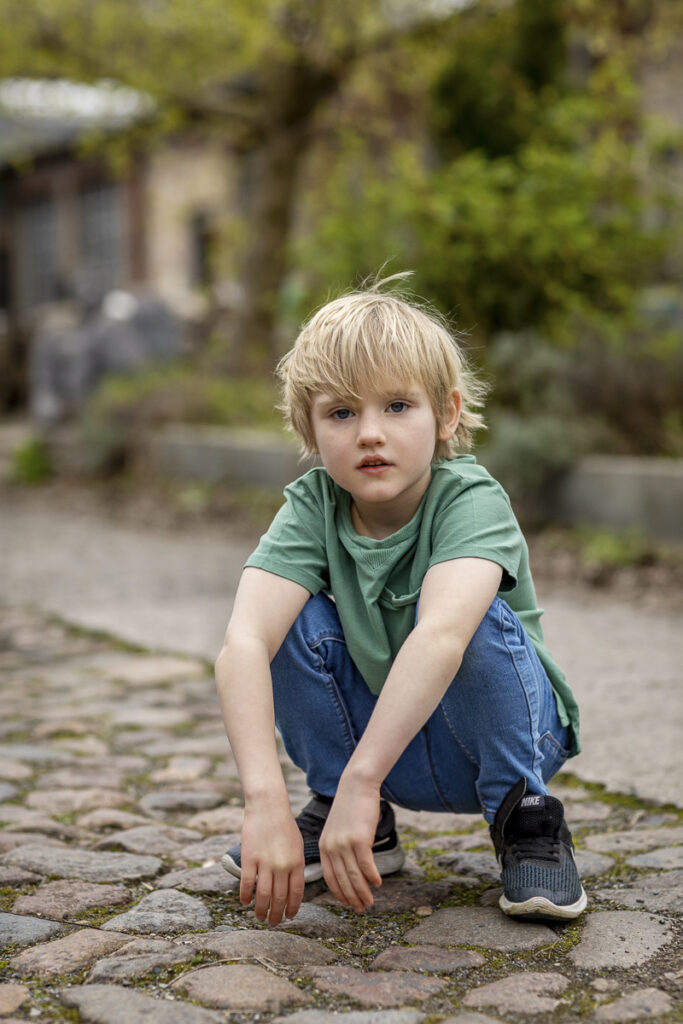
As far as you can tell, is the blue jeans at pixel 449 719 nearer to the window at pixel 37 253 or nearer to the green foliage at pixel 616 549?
the green foliage at pixel 616 549

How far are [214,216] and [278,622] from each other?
18.3 meters

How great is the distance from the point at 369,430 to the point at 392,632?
1.16 ft

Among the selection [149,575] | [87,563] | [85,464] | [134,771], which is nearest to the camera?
[134,771]

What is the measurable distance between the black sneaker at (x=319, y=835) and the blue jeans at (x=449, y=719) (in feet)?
0.24

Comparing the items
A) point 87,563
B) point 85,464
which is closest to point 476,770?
point 87,563

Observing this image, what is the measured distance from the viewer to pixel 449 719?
195 centimetres

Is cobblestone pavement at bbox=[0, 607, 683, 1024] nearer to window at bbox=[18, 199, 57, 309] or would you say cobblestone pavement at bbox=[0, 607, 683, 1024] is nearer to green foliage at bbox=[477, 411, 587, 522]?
green foliage at bbox=[477, 411, 587, 522]

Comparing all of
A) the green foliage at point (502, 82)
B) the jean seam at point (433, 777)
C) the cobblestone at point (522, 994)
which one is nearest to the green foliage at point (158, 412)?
the green foliage at point (502, 82)

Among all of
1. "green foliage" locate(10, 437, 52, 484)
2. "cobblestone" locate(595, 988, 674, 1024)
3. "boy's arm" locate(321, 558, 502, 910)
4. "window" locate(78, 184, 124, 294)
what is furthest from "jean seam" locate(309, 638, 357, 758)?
"window" locate(78, 184, 124, 294)

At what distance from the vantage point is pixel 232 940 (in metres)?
1.85

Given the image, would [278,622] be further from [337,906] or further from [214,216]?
[214,216]

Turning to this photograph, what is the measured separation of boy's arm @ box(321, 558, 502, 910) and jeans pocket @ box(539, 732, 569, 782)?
31 cm

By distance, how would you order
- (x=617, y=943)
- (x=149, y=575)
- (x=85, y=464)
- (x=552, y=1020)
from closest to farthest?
1. (x=552, y=1020)
2. (x=617, y=943)
3. (x=149, y=575)
4. (x=85, y=464)

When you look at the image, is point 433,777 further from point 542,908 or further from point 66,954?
point 66,954
